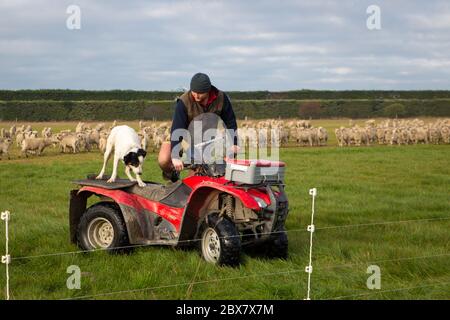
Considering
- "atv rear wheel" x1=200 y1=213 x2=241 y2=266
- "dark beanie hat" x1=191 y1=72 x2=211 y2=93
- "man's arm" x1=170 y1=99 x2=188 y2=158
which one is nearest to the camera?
"atv rear wheel" x1=200 y1=213 x2=241 y2=266

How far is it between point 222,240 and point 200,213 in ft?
2.07

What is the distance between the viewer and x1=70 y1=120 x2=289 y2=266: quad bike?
605 cm

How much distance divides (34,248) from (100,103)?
45167mm

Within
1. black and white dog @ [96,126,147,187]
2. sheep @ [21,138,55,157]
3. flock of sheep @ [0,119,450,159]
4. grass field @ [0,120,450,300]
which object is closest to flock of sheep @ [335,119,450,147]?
flock of sheep @ [0,119,450,159]

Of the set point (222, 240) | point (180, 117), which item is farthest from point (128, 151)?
point (222, 240)

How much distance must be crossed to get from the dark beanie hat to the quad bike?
2.81 feet

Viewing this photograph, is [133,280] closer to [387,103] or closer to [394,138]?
[394,138]

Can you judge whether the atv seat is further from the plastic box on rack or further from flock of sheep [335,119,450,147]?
flock of sheep [335,119,450,147]

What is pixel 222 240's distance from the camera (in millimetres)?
6051

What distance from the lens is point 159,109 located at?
51.9m

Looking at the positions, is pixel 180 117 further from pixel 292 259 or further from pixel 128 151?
pixel 292 259

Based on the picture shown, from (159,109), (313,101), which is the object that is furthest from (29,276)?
(313,101)

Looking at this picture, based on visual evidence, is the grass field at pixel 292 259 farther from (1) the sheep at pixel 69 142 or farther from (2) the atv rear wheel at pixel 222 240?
(1) the sheep at pixel 69 142
